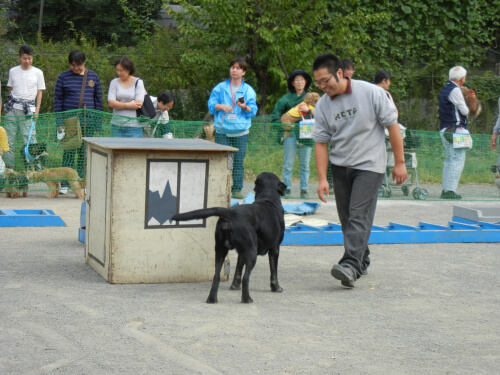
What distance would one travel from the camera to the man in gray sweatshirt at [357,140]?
245 inches

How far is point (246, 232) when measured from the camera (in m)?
5.56

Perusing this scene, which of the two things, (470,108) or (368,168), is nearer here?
(368,168)

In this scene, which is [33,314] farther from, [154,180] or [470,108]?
[470,108]

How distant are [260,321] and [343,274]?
114 centimetres

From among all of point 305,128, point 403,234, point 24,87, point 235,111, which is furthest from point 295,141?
point 24,87

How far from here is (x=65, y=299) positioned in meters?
5.59

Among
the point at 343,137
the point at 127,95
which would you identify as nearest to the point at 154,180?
the point at 343,137

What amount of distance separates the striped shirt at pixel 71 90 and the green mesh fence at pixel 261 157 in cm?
38

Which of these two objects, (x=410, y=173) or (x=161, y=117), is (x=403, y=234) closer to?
(x=410, y=173)

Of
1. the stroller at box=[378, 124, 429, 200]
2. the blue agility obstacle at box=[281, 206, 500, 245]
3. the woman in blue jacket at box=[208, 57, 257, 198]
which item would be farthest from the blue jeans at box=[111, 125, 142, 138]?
the stroller at box=[378, 124, 429, 200]

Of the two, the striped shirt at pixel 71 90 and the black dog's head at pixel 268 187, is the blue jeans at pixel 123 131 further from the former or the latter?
the black dog's head at pixel 268 187

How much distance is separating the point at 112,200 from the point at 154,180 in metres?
0.37

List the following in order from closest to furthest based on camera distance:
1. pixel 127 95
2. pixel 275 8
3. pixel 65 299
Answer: pixel 65 299, pixel 127 95, pixel 275 8

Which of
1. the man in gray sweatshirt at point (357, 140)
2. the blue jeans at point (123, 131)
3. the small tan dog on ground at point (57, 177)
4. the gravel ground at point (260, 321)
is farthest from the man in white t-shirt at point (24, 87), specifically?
the man in gray sweatshirt at point (357, 140)
